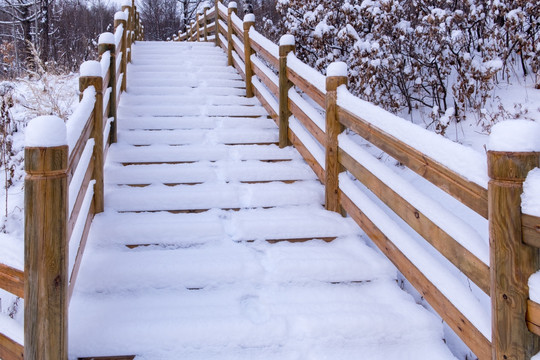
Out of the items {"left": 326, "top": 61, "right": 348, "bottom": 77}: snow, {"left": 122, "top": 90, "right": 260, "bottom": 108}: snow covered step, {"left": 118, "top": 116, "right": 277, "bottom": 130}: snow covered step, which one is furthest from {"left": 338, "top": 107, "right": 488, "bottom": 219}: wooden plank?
{"left": 122, "top": 90, "right": 260, "bottom": 108}: snow covered step

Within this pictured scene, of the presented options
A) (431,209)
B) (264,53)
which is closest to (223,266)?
(431,209)

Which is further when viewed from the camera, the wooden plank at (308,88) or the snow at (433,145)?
the wooden plank at (308,88)

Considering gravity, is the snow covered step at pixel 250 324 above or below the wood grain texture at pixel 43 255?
below

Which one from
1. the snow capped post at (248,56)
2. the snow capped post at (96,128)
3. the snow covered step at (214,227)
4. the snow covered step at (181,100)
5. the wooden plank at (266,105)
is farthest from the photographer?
the snow capped post at (248,56)

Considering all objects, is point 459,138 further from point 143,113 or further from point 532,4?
point 143,113

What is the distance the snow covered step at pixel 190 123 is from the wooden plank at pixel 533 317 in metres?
4.15

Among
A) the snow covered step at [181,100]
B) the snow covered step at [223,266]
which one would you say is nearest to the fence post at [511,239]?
the snow covered step at [223,266]

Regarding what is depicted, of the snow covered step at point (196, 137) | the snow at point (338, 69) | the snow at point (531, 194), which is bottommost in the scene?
the snow at point (531, 194)

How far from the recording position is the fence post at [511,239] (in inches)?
63.2

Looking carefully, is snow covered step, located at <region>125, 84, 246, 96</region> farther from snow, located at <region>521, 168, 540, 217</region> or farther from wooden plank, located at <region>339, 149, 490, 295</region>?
snow, located at <region>521, 168, 540, 217</region>

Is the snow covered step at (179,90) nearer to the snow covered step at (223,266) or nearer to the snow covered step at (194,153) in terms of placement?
the snow covered step at (194,153)

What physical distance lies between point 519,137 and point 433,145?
2.00 feet

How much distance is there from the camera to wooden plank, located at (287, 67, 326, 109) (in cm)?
398

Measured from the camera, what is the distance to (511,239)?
1.65 meters
